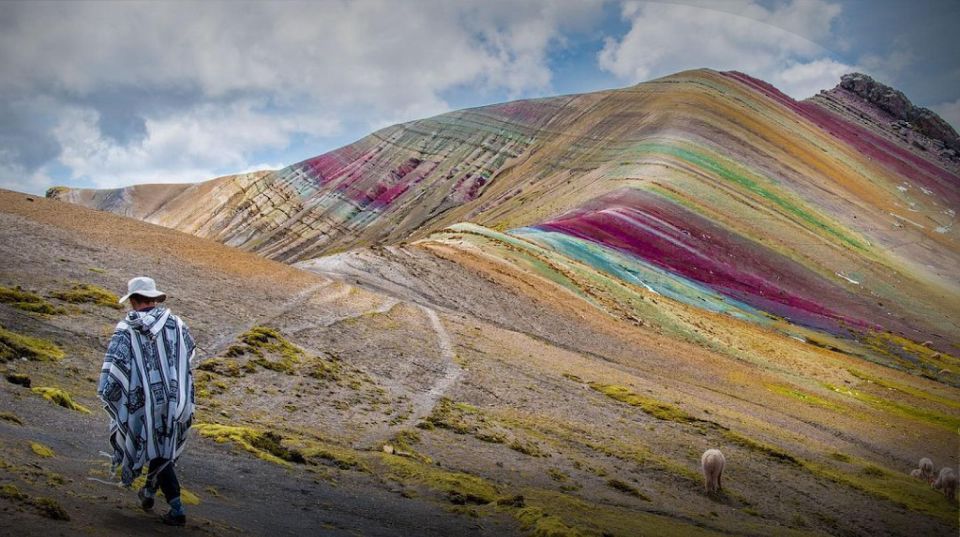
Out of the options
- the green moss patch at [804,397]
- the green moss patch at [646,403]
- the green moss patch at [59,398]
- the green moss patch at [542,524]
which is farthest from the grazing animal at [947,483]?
the green moss patch at [59,398]

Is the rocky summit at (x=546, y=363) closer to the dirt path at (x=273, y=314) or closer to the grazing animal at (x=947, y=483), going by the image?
the dirt path at (x=273, y=314)

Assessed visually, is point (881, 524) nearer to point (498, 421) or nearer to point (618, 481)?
point (618, 481)

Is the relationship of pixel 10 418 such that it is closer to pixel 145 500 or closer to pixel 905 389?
pixel 145 500

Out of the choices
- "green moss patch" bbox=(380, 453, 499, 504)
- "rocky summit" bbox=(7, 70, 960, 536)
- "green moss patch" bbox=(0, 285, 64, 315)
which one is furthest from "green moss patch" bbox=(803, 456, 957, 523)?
"green moss patch" bbox=(0, 285, 64, 315)

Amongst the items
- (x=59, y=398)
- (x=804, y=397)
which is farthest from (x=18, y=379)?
(x=804, y=397)

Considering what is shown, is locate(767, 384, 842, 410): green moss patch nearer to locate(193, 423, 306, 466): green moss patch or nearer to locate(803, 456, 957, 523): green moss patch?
locate(803, 456, 957, 523): green moss patch
